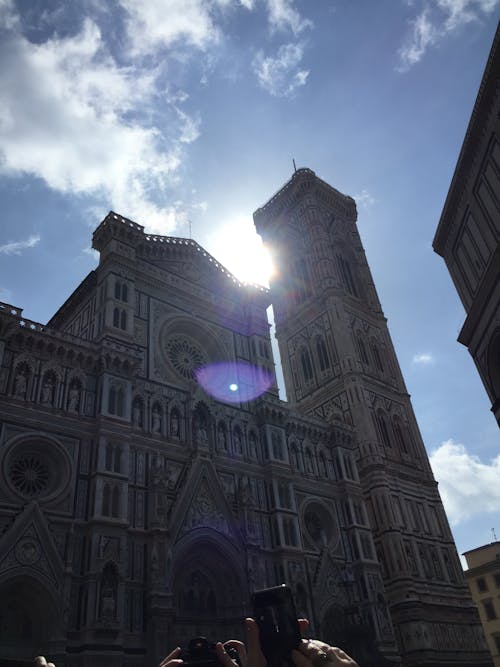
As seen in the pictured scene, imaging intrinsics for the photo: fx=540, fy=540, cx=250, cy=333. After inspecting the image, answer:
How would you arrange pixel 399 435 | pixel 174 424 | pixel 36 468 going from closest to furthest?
pixel 36 468 < pixel 174 424 < pixel 399 435

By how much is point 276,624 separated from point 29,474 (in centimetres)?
2021

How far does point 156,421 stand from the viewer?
25828 millimetres

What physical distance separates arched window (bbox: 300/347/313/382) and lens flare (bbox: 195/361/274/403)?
1194 centimetres

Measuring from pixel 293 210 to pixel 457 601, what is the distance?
36690 millimetres

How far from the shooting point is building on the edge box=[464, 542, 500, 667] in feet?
166

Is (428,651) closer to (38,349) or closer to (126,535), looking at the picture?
(126,535)

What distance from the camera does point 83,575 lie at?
19.7 meters

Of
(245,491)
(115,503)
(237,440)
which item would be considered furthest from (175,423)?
(115,503)

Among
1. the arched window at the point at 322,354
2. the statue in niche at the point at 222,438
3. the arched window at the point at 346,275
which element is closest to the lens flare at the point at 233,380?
the statue in niche at the point at 222,438

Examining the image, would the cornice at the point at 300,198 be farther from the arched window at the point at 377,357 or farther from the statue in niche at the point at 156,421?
the statue in niche at the point at 156,421

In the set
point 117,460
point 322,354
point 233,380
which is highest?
point 322,354

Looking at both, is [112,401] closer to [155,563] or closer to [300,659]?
[155,563]

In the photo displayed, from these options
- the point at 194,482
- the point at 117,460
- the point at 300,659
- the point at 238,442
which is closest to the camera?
the point at 300,659

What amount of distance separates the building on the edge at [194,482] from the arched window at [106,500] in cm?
11
